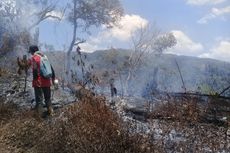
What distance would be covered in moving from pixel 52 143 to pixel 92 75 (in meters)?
1.83

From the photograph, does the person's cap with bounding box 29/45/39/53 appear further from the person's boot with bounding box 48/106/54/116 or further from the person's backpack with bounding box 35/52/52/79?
the person's boot with bounding box 48/106/54/116

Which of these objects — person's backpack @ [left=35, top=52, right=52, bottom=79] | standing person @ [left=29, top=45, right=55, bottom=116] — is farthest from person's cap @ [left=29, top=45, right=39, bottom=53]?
person's backpack @ [left=35, top=52, right=52, bottom=79]

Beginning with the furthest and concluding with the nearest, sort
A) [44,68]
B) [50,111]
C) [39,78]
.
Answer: [39,78] → [44,68] → [50,111]

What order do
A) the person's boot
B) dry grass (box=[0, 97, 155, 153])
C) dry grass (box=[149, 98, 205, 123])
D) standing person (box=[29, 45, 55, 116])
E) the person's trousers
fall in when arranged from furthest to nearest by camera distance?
the person's trousers → standing person (box=[29, 45, 55, 116]) → the person's boot → dry grass (box=[0, 97, 155, 153]) → dry grass (box=[149, 98, 205, 123])

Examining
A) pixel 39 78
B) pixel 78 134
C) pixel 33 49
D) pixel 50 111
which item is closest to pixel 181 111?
pixel 78 134

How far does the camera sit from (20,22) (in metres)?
30.4

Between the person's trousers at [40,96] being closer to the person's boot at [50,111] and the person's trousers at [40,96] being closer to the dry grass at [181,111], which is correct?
the person's boot at [50,111]

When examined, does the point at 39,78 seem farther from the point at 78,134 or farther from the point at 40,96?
the point at 78,134

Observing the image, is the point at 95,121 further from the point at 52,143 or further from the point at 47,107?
the point at 47,107

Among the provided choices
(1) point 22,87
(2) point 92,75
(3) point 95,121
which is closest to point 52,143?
(3) point 95,121

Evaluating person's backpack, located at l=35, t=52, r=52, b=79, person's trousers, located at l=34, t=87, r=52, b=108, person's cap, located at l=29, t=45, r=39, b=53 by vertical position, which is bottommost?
person's trousers, located at l=34, t=87, r=52, b=108

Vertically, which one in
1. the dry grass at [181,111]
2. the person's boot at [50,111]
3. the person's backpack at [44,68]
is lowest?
the person's boot at [50,111]

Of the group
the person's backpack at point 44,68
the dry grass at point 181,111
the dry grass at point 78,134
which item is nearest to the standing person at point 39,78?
the person's backpack at point 44,68

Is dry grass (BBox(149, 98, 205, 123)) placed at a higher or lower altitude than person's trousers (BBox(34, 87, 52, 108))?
higher
